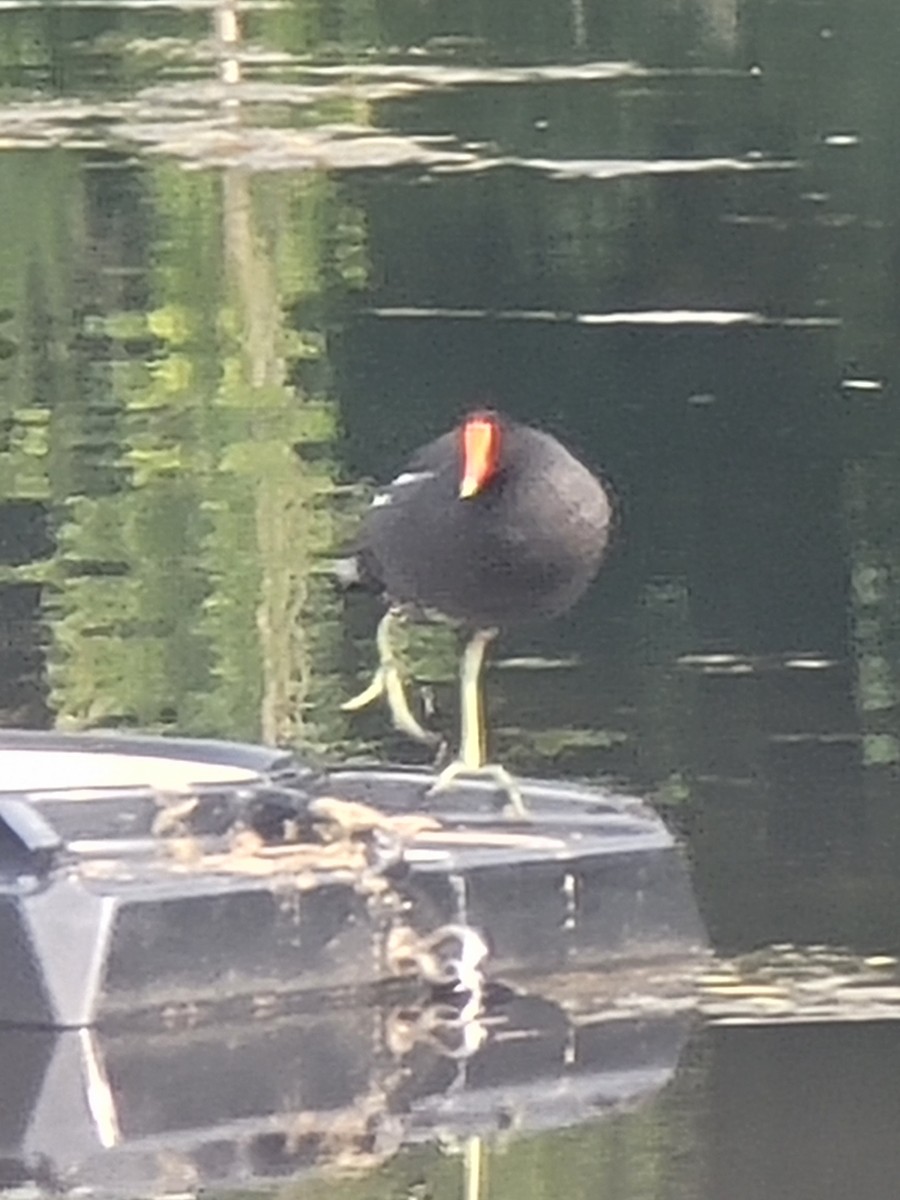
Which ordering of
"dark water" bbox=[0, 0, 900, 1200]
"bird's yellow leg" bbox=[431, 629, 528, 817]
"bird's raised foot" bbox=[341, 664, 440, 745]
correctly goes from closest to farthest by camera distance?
"bird's yellow leg" bbox=[431, 629, 528, 817]
"dark water" bbox=[0, 0, 900, 1200]
"bird's raised foot" bbox=[341, 664, 440, 745]

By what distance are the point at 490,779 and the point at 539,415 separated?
6.46 metres

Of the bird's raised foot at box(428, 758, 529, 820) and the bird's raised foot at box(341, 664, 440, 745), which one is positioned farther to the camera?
the bird's raised foot at box(341, 664, 440, 745)

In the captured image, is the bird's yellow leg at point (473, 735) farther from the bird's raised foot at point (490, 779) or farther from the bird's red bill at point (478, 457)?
the bird's red bill at point (478, 457)

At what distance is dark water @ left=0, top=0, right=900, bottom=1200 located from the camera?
952 cm

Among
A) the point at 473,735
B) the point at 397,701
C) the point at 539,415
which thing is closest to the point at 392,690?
the point at 397,701

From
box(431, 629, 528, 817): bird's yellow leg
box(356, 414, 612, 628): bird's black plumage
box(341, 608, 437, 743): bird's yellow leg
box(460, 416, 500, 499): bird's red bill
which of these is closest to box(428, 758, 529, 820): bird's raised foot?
box(431, 629, 528, 817): bird's yellow leg

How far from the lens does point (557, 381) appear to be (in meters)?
16.3

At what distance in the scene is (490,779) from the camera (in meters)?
9.09

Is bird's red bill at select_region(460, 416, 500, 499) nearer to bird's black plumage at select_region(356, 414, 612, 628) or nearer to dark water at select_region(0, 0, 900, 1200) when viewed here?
bird's black plumage at select_region(356, 414, 612, 628)

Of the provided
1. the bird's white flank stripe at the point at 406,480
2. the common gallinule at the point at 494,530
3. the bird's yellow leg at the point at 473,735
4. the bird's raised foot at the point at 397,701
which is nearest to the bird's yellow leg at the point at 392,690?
the bird's raised foot at the point at 397,701

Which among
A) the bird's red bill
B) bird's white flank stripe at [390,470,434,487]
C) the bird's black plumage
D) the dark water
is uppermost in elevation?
the bird's red bill

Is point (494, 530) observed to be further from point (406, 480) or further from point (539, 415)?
point (539, 415)

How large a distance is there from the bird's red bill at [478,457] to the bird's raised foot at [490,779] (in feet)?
1.87

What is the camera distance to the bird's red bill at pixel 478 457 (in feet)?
28.9
